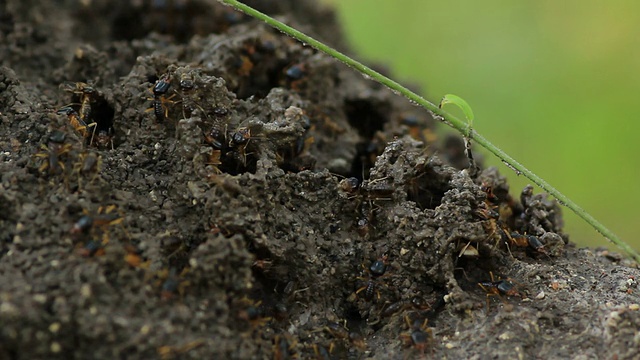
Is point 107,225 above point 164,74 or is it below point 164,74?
below

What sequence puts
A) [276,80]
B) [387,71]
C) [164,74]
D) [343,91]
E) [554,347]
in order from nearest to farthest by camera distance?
[554,347], [164,74], [276,80], [343,91], [387,71]

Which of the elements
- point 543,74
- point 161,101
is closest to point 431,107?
point 161,101

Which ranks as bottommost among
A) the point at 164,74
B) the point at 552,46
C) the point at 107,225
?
the point at 107,225

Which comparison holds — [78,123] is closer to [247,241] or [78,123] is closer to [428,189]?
[247,241]

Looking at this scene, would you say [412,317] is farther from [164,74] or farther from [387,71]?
[387,71]

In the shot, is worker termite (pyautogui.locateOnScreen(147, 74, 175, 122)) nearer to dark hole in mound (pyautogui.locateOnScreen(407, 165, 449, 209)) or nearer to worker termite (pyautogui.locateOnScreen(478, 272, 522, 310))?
dark hole in mound (pyautogui.locateOnScreen(407, 165, 449, 209))

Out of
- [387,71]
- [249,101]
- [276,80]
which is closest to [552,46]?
[387,71]
